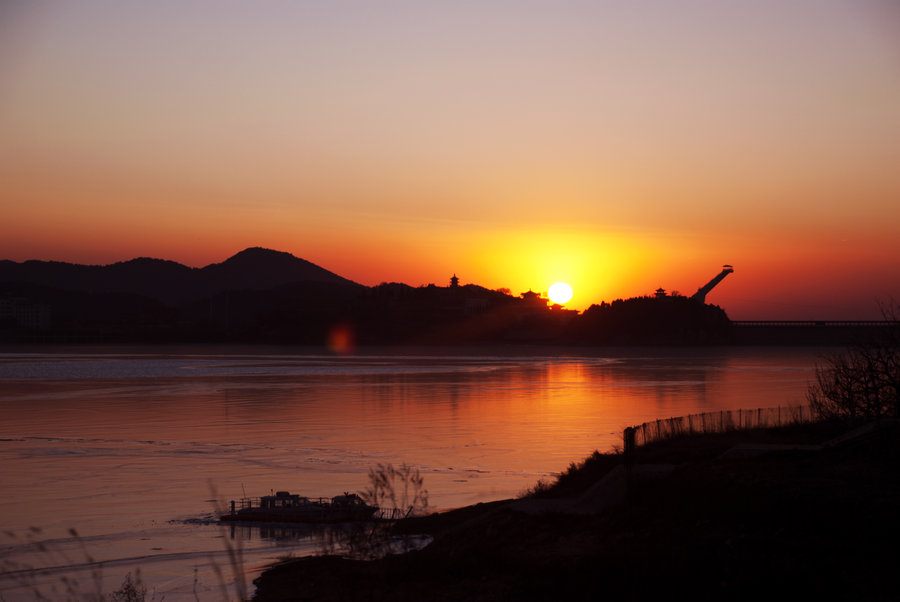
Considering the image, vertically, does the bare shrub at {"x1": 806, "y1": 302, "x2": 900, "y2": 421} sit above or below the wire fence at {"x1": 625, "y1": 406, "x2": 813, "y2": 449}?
above

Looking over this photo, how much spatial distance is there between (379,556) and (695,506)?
5.99 metres

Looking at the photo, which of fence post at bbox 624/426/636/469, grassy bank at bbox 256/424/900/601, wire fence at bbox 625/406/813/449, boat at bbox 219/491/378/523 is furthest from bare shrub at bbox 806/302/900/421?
boat at bbox 219/491/378/523

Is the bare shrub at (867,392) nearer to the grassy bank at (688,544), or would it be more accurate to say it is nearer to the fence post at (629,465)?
the grassy bank at (688,544)

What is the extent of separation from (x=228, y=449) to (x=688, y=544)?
2638 cm

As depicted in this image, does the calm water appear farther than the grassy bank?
Yes

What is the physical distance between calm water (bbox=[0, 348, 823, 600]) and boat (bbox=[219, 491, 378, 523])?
0.80 m

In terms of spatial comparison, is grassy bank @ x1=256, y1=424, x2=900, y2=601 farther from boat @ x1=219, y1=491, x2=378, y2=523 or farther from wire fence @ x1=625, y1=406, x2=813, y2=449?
wire fence @ x1=625, y1=406, x2=813, y2=449

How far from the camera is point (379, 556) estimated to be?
17.6m

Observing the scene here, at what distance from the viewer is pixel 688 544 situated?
13945 millimetres

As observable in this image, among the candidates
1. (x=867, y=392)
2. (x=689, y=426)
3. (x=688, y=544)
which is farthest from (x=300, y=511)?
(x=867, y=392)

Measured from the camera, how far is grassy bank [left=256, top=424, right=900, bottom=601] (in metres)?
12.7

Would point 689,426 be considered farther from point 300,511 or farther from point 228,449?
point 228,449

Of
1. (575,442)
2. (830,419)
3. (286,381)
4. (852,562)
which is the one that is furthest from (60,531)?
(286,381)

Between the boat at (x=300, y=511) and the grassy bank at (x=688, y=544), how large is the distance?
4396 millimetres
